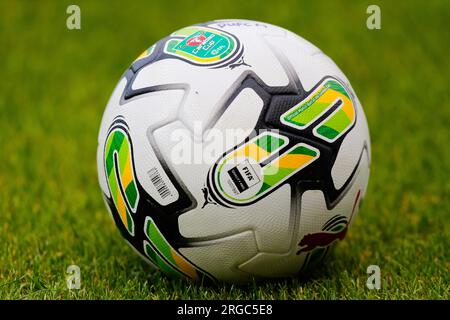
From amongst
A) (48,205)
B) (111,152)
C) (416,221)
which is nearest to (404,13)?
(416,221)

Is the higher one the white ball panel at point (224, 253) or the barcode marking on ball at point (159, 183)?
the barcode marking on ball at point (159, 183)

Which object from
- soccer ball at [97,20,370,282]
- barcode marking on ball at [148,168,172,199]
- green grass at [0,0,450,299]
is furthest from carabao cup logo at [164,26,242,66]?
green grass at [0,0,450,299]

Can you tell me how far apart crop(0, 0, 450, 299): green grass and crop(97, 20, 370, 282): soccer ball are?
0.34m

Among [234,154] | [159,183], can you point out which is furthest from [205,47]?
[159,183]

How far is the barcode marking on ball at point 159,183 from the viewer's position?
325 cm

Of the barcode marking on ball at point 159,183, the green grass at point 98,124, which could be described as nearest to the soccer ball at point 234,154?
the barcode marking on ball at point 159,183

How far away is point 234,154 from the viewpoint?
10.3ft

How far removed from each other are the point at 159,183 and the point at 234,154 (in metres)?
0.41

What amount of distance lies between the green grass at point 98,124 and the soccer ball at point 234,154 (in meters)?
0.34

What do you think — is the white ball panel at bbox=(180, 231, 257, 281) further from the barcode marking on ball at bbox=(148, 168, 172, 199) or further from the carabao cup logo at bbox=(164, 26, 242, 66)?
the carabao cup logo at bbox=(164, 26, 242, 66)

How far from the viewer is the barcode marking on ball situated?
3.25 m

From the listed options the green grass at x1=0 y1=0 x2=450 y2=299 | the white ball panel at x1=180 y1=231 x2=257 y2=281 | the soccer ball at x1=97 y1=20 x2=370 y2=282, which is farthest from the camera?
the green grass at x1=0 y1=0 x2=450 y2=299

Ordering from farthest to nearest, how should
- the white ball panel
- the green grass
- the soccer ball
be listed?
the green grass < the white ball panel < the soccer ball

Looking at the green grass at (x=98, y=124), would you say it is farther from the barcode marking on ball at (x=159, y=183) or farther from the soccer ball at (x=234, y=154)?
the barcode marking on ball at (x=159, y=183)
